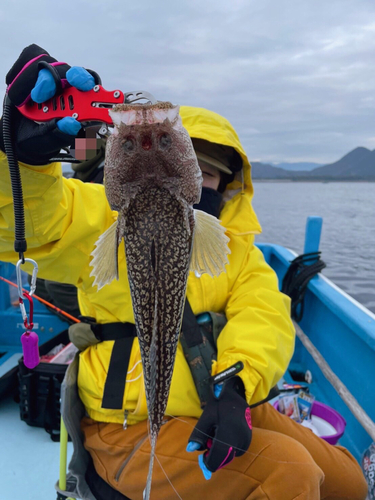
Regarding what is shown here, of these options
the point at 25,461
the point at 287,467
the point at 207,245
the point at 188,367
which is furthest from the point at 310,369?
the point at 207,245

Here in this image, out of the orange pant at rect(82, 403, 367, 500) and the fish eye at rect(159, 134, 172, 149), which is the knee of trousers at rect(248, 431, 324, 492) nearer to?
the orange pant at rect(82, 403, 367, 500)

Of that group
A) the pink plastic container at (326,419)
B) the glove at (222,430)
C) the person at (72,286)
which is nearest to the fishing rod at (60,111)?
the glove at (222,430)

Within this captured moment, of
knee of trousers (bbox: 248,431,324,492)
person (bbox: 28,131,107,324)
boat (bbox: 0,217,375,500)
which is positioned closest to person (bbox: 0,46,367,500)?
knee of trousers (bbox: 248,431,324,492)

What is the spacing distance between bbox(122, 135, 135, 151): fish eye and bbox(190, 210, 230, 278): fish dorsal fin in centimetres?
42

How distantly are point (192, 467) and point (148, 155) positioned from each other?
1.91 m

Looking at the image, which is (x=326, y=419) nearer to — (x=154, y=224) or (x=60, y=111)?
(x=154, y=224)

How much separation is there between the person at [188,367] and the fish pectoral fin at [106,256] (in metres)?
0.49

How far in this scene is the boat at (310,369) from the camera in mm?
3369

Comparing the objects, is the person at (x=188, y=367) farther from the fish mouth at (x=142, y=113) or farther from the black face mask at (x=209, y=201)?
the fish mouth at (x=142, y=113)

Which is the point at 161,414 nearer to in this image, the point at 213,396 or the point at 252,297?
the point at 213,396

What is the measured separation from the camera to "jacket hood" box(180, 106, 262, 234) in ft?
8.75

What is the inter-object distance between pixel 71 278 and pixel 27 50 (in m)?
1.30

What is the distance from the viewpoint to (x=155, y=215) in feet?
5.13

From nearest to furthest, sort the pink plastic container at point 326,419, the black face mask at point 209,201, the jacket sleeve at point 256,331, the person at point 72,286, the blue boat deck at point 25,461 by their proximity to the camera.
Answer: the jacket sleeve at point 256,331, the black face mask at point 209,201, the blue boat deck at point 25,461, the pink plastic container at point 326,419, the person at point 72,286
